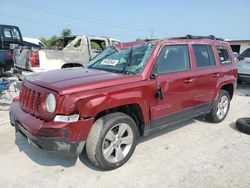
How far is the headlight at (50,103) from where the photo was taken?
3.00m

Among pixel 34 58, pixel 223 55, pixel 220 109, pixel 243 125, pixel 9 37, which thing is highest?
pixel 9 37

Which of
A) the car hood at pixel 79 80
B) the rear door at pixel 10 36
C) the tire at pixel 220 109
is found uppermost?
the rear door at pixel 10 36

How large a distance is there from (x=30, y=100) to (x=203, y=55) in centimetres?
331

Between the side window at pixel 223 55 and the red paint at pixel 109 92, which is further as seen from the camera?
the side window at pixel 223 55

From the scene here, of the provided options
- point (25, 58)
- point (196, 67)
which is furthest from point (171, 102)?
point (25, 58)

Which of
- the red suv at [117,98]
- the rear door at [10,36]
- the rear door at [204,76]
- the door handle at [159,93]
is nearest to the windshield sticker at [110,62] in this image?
the red suv at [117,98]

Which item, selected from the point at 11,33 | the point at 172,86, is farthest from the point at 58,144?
the point at 11,33

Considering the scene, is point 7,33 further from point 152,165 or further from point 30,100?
point 152,165

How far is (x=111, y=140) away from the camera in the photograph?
3.41 m

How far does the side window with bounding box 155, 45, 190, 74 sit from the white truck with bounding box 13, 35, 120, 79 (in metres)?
4.30

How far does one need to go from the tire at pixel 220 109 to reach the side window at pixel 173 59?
148 cm

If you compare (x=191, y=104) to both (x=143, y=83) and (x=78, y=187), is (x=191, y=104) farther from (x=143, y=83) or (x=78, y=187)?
(x=78, y=187)

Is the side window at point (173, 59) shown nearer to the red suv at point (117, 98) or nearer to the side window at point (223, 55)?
the red suv at point (117, 98)

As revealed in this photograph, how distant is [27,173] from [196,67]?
129 inches
